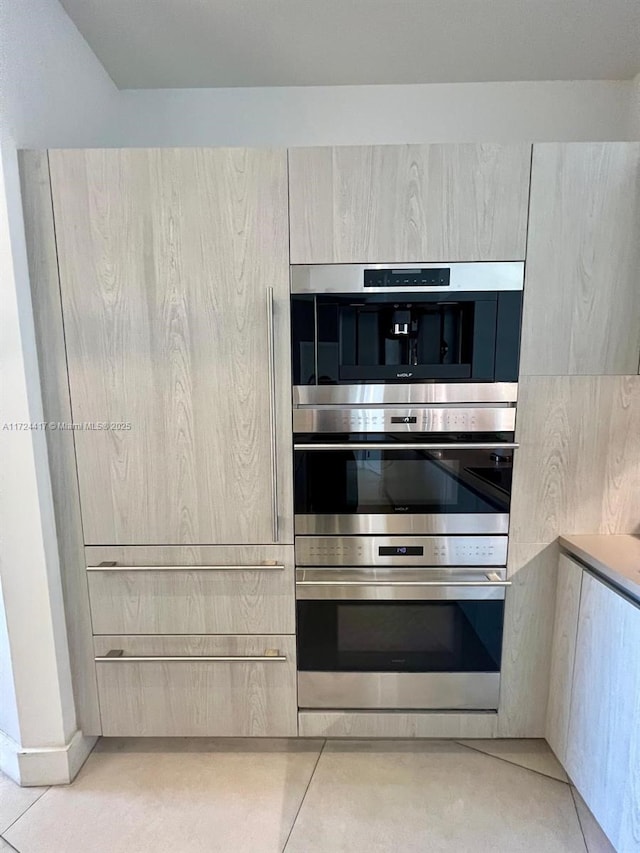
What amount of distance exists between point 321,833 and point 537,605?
0.99 m

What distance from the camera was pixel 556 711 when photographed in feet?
5.07

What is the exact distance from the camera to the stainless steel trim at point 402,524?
1.53 metres

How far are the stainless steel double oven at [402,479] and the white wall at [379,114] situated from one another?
0.83 m

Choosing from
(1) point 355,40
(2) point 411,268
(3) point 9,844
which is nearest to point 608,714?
(2) point 411,268

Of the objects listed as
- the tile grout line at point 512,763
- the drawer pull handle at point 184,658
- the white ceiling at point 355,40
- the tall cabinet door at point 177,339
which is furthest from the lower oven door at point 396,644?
the white ceiling at point 355,40

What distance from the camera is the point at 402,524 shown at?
1.54 meters

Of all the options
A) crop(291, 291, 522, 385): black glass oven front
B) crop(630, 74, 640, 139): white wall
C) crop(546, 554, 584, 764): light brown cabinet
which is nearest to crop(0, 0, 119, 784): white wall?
crop(291, 291, 522, 385): black glass oven front

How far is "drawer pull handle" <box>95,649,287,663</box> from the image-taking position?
1.56 m

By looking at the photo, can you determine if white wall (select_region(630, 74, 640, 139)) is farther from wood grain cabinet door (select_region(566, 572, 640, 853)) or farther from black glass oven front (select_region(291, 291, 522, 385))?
wood grain cabinet door (select_region(566, 572, 640, 853))

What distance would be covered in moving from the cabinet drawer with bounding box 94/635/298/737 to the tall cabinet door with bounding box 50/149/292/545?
15.3 inches

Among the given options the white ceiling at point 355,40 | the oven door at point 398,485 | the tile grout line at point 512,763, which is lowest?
the tile grout line at point 512,763

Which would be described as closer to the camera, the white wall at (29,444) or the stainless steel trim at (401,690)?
the white wall at (29,444)

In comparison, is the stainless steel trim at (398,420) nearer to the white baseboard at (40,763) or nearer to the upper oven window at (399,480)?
the upper oven window at (399,480)

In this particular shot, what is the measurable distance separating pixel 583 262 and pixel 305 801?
194 centimetres
